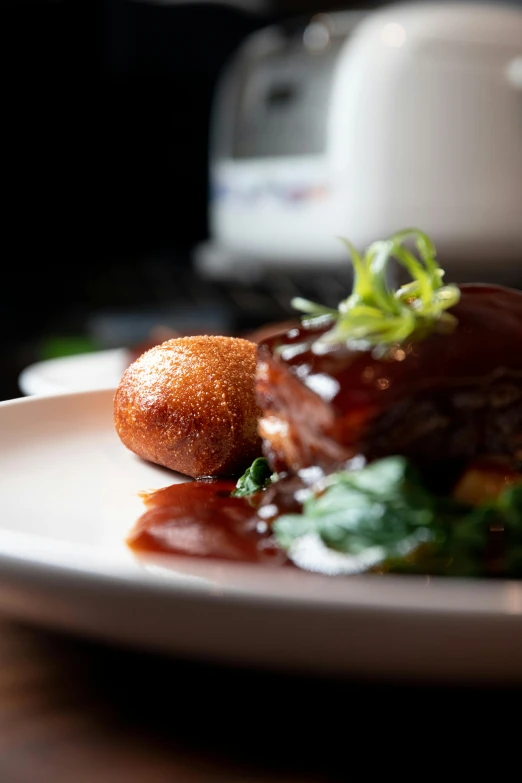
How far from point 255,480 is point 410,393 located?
0.35 metres

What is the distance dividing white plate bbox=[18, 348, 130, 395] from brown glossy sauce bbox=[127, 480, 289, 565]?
32.9 inches

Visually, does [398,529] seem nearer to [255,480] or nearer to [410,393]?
[410,393]

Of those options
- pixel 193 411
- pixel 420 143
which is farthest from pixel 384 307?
pixel 420 143

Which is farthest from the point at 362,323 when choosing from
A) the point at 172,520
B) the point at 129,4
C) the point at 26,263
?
the point at 129,4

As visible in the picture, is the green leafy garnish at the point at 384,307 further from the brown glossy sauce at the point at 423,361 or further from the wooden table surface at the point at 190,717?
the wooden table surface at the point at 190,717

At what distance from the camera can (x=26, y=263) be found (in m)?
5.40

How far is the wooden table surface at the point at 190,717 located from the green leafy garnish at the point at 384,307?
1.18 feet

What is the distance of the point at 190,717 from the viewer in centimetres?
71

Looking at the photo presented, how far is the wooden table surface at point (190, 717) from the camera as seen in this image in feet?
2.10

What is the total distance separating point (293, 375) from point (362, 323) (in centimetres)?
9

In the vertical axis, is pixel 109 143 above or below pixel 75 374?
above

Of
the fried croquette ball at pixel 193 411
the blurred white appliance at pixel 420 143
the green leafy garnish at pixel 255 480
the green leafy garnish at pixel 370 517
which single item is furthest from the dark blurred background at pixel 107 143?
the green leafy garnish at pixel 370 517

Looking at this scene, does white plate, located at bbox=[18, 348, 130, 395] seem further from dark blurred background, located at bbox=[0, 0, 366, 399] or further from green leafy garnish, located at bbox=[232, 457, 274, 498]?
dark blurred background, located at bbox=[0, 0, 366, 399]

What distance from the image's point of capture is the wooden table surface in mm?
640
